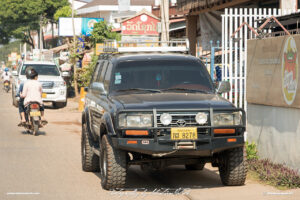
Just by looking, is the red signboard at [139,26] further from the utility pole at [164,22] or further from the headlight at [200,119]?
the headlight at [200,119]

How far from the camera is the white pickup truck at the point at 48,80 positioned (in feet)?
80.6

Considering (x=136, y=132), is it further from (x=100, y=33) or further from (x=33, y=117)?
(x=100, y=33)

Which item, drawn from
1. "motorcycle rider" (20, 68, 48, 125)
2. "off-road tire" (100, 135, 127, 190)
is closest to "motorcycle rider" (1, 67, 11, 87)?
"motorcycle rider" (20, 68, 48, 125)

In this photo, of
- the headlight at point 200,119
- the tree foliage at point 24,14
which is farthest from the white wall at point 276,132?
the tree foliage at point 24,14

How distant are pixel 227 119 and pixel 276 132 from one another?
198 cm

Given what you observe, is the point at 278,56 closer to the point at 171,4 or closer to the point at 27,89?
the point at 27,89

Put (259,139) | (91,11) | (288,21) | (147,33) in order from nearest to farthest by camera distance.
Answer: (259,139)
(288,21)
(147,33)
(91,11)

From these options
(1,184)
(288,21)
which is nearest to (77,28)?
(288,21)

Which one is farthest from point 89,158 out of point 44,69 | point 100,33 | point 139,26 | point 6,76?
point 6,76

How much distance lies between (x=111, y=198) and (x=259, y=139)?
355cm

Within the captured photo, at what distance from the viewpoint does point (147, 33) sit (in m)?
22.7

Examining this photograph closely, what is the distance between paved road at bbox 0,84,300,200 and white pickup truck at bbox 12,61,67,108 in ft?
35.5

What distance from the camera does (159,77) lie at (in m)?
9.00

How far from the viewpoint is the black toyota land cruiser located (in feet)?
25.2
